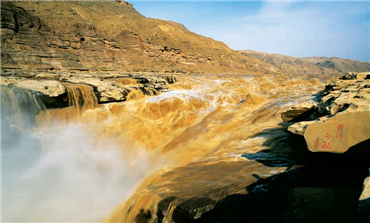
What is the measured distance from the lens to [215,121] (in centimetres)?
888

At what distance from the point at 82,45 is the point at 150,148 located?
25.2 meters

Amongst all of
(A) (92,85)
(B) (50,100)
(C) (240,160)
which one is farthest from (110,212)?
(A) (92,85)

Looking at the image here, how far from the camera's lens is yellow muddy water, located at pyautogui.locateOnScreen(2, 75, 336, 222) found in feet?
11.8

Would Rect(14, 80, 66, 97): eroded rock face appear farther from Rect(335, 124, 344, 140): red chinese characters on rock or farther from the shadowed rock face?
Rect(335, 124, 344, 140): red chinese characters on rock

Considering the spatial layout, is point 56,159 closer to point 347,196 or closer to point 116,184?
point 116,184

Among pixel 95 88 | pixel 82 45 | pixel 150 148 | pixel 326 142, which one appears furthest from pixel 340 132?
pixel 82 45

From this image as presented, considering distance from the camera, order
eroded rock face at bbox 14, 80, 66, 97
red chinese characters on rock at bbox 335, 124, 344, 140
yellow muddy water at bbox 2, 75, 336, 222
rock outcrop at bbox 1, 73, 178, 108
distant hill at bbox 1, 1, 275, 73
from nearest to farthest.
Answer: red chinese characters on rock at bbox 335, 124, 344, 140, yellow muddy water at bbox 2, 75, 336, 222, eroded rock face at bbox 14, 80, 66, 97, rock outcrop at bbox 1, 73, 178, 108, distant hill at bbox 1, 1, 275, 73

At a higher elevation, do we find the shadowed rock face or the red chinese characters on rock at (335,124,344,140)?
the red chinese characters on rock at (335,124,344,140)

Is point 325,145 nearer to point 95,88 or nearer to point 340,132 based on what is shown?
point 340,132

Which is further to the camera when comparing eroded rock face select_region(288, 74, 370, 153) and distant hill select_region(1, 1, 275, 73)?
distant hill select_region(1, 1, 275, 73)

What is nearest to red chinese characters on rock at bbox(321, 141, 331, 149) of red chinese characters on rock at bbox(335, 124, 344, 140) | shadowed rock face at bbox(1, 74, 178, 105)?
red chinese characters on rock at bbox(335, 124, 344, 140)

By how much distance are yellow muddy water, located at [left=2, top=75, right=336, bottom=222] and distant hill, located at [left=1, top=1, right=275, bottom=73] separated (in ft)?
48.6

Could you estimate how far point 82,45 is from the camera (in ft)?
89.6

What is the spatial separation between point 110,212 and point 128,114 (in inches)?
237
